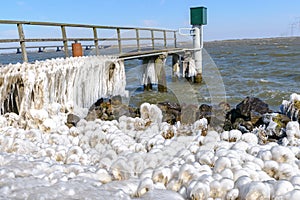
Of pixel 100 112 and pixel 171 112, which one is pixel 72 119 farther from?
pixel 171 112

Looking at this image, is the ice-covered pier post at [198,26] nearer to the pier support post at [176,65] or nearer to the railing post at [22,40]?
the pier support post at [176,65]

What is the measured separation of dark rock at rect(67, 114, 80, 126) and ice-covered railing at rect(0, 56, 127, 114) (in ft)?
1.54

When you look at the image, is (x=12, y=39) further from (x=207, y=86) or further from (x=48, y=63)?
(x=207, y=86)

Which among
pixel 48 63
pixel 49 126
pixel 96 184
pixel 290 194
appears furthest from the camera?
pixel 48 63

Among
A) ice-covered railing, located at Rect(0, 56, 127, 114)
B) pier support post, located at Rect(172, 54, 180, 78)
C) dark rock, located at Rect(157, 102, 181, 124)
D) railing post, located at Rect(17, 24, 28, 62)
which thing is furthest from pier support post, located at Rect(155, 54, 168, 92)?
railing post, located at Rect(17, 24, 28, 62)

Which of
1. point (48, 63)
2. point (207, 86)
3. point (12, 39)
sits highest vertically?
point (12, 39)

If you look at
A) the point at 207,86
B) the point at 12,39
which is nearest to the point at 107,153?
the point at 12,39

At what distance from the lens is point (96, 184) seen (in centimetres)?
334

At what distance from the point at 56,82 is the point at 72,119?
0.87 metres

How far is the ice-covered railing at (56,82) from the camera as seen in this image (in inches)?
220

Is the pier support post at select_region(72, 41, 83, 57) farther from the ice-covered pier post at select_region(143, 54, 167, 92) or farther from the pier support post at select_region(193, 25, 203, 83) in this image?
the pier support post at select_region(193, 25, 203, 83)

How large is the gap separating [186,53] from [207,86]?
258cm

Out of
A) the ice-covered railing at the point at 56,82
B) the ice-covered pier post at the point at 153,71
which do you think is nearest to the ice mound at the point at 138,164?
the ice-covered railing at the point at 56,82

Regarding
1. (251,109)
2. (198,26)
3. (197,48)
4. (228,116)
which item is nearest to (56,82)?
(228,116)
